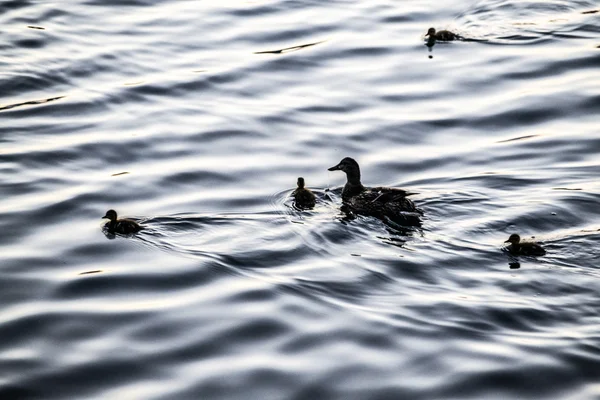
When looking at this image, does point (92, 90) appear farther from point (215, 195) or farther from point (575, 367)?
Result: point (575, 367)

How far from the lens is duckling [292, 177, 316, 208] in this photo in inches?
435

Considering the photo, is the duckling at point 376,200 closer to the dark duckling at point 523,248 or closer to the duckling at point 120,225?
the dark duckling at point 523,248

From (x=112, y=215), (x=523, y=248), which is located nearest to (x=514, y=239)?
(x=523, y=248)

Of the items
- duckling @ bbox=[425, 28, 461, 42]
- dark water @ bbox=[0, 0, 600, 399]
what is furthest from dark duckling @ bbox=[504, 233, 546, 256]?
duckling @ bbox=[425, 28, 461, 42]

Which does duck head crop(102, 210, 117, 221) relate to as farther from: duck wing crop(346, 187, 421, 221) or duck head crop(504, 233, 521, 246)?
duck head crop(504, 233, 521, 246)

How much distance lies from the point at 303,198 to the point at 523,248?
2.60 meters

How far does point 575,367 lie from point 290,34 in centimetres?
1063

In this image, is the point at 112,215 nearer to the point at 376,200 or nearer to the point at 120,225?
the point at 120,225

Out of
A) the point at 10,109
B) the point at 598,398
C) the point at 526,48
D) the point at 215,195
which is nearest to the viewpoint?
the point at 598,398

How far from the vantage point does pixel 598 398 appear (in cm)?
746

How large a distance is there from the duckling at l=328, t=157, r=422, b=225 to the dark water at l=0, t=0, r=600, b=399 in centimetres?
18

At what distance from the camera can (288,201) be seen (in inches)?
441

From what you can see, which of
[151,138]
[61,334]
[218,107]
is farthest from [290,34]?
[61,334]

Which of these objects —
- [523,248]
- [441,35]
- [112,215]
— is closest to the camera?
[523,248]
